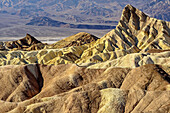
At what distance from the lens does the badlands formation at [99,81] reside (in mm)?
43031

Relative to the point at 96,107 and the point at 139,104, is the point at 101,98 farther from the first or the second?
the point at 139,104

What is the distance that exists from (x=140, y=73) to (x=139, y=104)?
1273cm

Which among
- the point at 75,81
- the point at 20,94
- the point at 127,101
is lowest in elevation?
the point at 20,94

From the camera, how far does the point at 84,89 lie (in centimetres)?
5050

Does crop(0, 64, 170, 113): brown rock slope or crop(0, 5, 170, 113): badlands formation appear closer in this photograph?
crop(0, 64, 170, 113): brown rock slope

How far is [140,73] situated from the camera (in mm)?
53531

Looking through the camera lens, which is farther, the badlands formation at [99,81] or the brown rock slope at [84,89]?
the badlands formation at [99,81]

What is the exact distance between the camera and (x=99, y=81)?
2167 inches

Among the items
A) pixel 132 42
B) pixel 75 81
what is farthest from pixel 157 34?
pixel 75 81

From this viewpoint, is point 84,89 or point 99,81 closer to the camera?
point 84,89

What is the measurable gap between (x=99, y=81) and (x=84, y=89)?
602 cm

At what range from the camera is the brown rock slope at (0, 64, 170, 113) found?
4234 centimetres

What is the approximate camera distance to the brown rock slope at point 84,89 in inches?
1667

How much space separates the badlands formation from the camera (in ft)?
141
